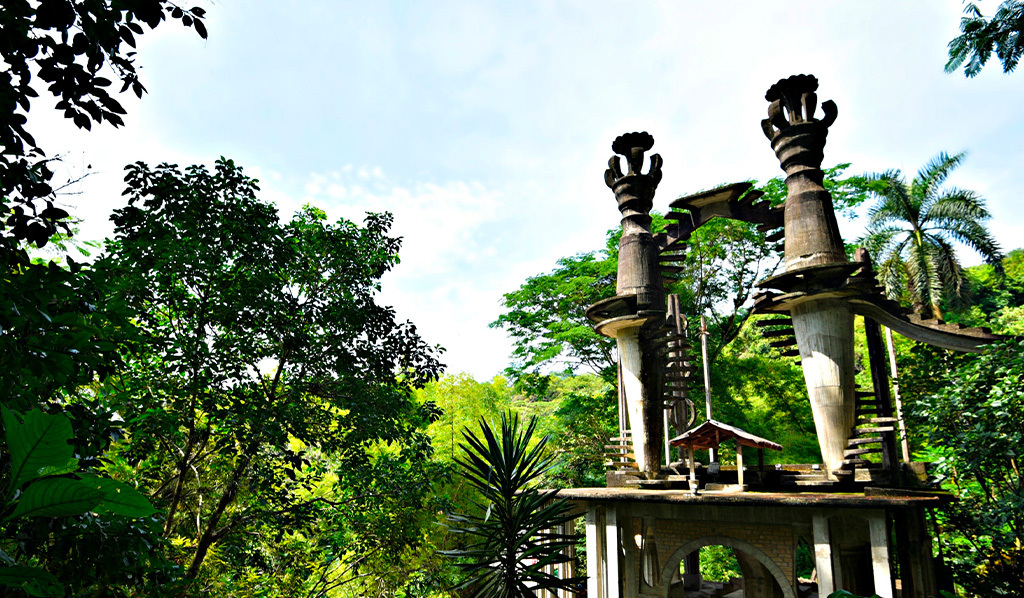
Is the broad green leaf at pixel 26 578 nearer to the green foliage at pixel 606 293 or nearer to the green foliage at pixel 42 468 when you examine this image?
the green foliage at pixel 42 468

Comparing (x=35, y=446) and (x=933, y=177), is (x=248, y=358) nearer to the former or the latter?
(x=35, y=446)

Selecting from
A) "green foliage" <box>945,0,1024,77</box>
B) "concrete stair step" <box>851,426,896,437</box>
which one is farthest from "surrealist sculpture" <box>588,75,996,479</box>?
"green foliage" <box>945,0,1024,77</box>

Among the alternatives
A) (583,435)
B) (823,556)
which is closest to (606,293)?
(583,435)

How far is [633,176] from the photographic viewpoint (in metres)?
12.0

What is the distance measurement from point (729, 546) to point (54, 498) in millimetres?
9312

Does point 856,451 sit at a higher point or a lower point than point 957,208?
lower

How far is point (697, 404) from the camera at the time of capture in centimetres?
1658

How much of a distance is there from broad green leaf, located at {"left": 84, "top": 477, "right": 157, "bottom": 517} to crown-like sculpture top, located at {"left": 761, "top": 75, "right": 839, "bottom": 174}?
1077 centimetres

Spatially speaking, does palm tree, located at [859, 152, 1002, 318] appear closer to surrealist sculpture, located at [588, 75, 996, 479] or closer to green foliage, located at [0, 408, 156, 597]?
A: surrealist sculpture, located at [588, 75, 996, 479]

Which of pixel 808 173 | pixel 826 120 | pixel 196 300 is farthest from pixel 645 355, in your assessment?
pixel 196 300

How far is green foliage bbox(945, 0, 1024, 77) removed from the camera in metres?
6.47

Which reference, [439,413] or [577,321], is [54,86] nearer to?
[439,413]

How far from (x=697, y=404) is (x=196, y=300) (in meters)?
13.4

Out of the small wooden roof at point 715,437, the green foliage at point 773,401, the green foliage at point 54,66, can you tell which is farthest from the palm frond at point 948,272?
the green foliage at point 54,66
